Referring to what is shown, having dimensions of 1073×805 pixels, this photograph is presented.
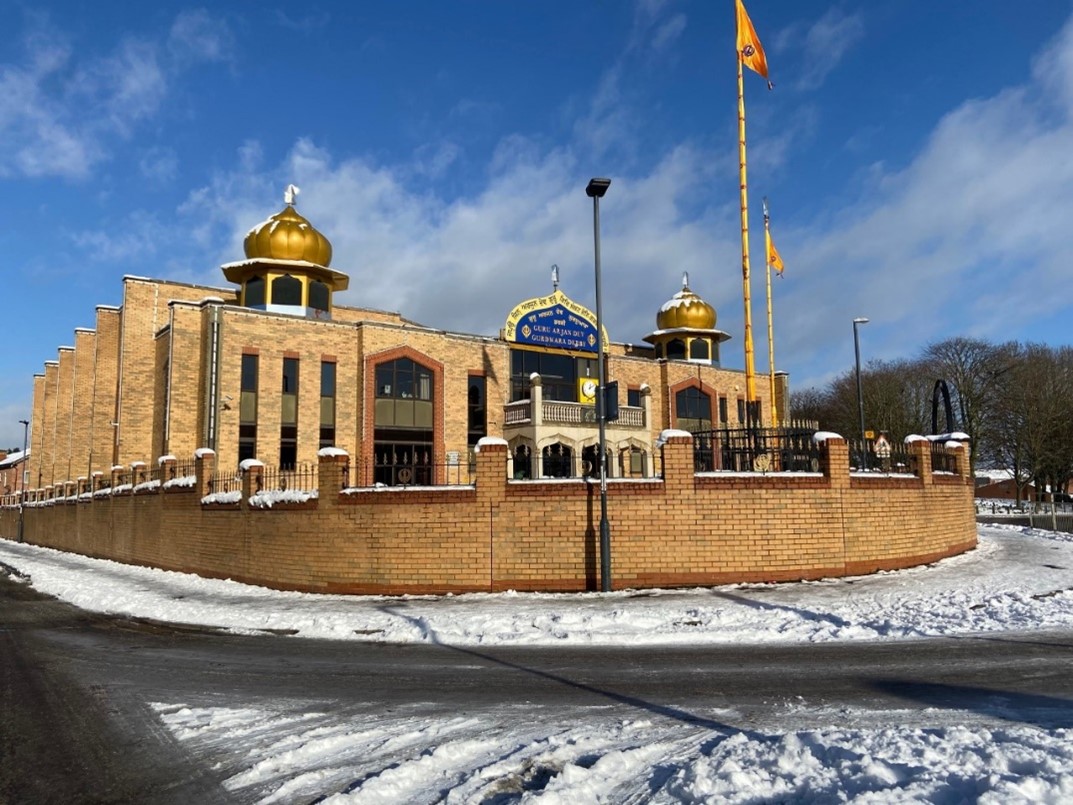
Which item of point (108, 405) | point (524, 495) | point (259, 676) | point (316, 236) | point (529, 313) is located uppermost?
point (316, 236)

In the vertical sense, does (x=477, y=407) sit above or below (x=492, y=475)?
above

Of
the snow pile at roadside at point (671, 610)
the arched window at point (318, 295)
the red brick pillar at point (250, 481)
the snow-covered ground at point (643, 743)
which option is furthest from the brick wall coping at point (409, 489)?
the arched window at point (318, 295)

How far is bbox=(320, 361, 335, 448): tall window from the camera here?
29328mm

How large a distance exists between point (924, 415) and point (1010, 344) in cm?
695

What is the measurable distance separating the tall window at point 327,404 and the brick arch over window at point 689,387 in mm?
17846

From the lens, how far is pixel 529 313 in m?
31.3

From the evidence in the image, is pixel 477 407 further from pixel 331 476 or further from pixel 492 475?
pixel 492 475

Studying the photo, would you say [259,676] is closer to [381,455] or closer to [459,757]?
[459,757]

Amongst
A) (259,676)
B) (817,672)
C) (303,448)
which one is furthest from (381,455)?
(817,672)

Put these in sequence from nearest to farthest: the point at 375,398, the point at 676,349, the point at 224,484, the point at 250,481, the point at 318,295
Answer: the point at 250,481
the point at 224,484
the point at 375,398
the point at 318,295
the point at 676,349

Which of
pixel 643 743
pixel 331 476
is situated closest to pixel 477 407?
pixel 331 476

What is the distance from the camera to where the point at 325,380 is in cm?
2956

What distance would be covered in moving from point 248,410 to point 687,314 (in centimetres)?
2577

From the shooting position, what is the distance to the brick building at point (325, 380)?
27.5 m
